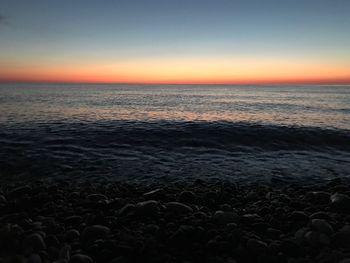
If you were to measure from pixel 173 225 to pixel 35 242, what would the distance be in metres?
2.80

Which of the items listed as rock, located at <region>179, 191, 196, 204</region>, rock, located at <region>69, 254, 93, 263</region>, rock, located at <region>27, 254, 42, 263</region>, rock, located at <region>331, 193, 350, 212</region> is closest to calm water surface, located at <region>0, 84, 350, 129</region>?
rock, located at <region>331, 193, 350, 212</region>

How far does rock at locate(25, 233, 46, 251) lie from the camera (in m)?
5.10

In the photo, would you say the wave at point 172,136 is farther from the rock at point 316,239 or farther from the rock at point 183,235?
the rock at point 316,239

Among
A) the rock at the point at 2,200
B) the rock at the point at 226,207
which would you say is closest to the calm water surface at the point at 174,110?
the rock at the point at 2,200

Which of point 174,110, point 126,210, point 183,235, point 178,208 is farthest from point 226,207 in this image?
point 174,110

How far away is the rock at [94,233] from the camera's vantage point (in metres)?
5.63

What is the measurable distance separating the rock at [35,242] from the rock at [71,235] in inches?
20.1

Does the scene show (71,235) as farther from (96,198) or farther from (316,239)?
(316,239)

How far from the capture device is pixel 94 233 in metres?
5.74

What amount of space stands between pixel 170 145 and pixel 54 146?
6774 mm

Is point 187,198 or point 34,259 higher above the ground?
point 34,259

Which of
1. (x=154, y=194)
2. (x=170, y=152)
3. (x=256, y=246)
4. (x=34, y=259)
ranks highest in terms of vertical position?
(x=34, y=259)

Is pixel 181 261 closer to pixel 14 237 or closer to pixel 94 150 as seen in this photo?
pixel 14 237

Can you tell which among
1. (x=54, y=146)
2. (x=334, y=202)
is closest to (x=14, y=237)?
(x=334, y=202)
